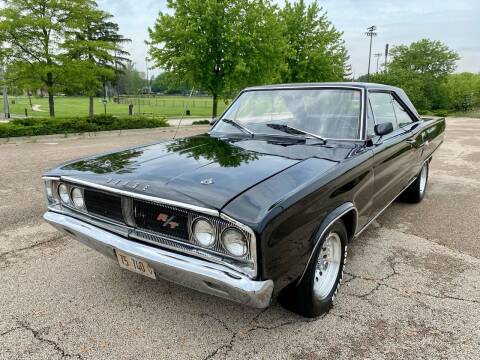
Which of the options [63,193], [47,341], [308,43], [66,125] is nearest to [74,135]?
[66,125]

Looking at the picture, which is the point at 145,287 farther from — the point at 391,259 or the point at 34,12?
the point at 34,12

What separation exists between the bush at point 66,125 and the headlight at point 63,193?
1064 cm

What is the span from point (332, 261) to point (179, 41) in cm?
1538

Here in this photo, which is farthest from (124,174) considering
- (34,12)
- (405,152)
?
(34,12)

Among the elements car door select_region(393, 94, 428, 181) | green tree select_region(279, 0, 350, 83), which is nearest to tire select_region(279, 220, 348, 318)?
car door select_region(393, 94, 428, 181)

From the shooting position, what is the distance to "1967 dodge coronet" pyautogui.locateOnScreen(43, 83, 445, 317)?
204 centimetres

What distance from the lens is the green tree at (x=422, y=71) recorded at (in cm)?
4362

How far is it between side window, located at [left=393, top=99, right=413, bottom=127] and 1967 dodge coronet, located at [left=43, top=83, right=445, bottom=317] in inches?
27.5

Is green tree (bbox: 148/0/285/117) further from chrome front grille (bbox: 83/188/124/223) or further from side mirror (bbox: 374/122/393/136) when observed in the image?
chrome front grille (bbox: 83/188/124/223)

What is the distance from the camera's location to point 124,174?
2.56 metres

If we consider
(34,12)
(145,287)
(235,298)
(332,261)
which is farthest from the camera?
(34,12)

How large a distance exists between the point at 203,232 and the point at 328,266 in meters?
1.16

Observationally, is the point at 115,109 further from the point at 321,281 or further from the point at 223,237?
the point at 223,237

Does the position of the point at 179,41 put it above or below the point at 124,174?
above
